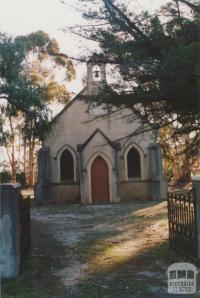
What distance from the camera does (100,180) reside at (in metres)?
23.5

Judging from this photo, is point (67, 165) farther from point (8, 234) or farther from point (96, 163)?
point (8, 234)

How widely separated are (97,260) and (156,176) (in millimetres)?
15020

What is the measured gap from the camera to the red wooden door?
23.2 m

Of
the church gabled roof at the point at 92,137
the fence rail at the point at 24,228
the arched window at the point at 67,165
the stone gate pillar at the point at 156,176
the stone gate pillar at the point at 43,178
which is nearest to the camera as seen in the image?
the fence rail at the point at 24,228

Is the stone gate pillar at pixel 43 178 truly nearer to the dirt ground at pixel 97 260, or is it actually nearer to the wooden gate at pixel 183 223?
the dirt ground at pixel 97 260

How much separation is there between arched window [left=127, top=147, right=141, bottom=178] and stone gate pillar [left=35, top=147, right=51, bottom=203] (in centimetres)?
444

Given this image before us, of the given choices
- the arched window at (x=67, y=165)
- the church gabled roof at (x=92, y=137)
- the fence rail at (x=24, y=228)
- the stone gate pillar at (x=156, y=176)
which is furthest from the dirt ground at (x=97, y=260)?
the arched window at (x=67, y=165)

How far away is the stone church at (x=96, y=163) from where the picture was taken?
23.2 m

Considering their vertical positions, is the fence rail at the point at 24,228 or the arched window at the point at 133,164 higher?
the arched window at the point at 133,164

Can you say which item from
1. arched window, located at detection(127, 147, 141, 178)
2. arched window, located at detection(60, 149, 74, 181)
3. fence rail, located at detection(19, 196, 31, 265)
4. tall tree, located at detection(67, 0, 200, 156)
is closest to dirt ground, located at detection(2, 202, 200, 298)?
fence rail, located at detection(19, 196, 31, 265)

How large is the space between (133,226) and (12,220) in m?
6.81

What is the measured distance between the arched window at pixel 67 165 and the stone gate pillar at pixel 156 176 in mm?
4454

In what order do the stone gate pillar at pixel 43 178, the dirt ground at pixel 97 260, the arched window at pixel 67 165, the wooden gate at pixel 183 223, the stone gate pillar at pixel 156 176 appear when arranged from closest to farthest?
1. the dirt ground at pixel 97 260
2. the wooden gate at pixel 183 223
3. the stone gate pillar at pixel 156 176
4. the stone gate pillar at pixel 43 178
5. the arched window at pixel 67 165

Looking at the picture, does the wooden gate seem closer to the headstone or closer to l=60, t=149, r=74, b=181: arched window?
the headstone
